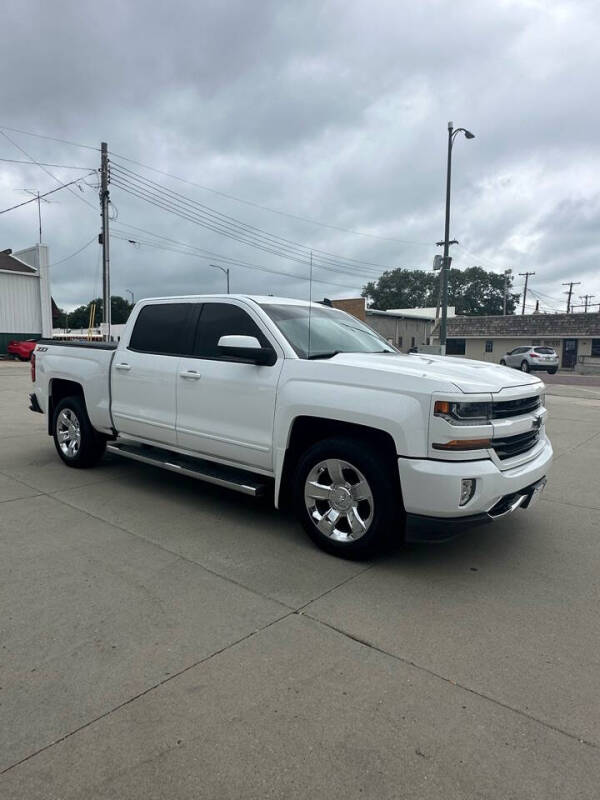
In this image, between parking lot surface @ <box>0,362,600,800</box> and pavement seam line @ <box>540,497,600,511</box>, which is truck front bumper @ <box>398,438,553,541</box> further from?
pavement seam line @ <box>540,497,600,511</box>

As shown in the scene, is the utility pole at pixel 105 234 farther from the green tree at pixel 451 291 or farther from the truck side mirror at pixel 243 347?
the green tree at pixel 451 291

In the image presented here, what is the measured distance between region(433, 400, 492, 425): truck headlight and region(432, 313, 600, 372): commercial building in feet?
123

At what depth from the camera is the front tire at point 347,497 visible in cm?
370

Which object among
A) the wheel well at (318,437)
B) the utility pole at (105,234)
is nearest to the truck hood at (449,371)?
the wheel well at (318,437)

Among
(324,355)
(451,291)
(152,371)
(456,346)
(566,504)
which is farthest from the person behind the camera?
(451,291)

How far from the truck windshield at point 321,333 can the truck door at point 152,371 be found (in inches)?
38.7

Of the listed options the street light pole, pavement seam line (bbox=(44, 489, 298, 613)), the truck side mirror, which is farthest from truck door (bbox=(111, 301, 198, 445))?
the street light pole

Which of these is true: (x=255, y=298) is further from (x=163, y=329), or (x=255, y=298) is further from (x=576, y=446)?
(x=576, y=446)

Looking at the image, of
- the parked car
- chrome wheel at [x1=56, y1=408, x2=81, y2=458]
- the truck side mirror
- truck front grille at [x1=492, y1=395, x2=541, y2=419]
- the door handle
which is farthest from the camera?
the parked car

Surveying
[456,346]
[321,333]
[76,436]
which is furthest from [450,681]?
[456,346]

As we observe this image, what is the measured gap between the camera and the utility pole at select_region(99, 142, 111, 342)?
22625mm

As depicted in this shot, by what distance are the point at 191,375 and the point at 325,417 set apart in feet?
5.02

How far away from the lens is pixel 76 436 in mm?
6438

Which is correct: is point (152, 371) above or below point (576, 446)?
above
